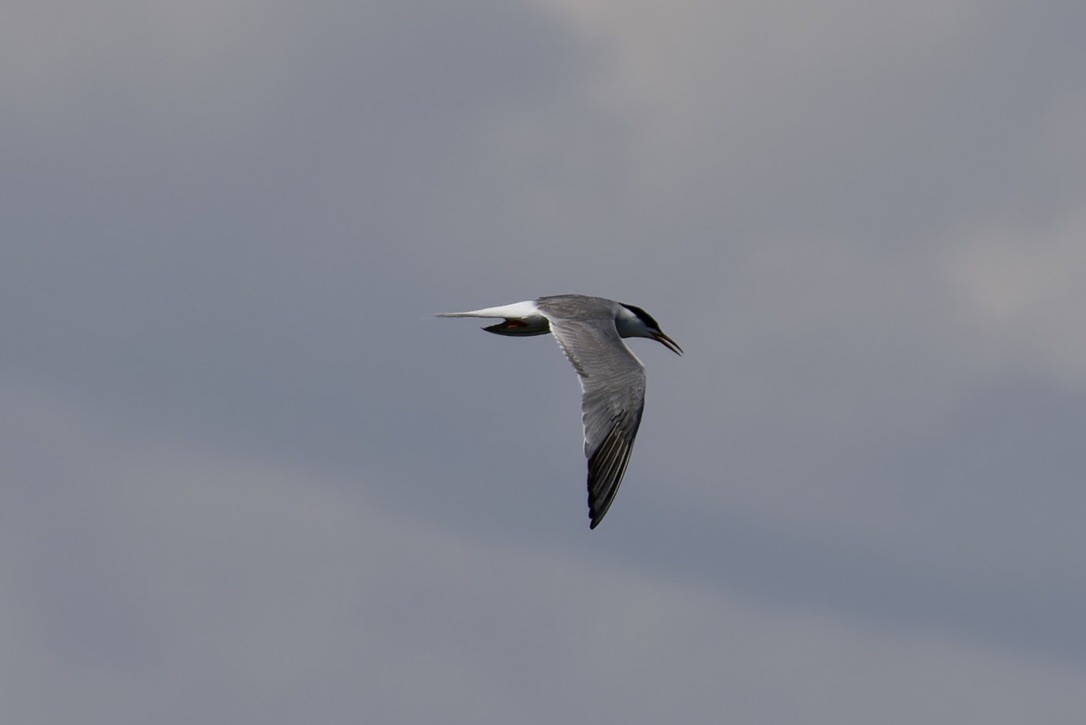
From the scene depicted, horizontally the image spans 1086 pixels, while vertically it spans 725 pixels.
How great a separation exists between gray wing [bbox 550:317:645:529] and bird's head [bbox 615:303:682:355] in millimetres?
4909

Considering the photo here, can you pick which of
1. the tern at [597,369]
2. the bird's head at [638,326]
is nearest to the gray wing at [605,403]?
the tern at [597,369]

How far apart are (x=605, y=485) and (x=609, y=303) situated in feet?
28.2

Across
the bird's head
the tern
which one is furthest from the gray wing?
the bird's head

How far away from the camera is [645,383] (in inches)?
1335

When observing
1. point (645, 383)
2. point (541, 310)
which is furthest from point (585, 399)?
point (541, 310)

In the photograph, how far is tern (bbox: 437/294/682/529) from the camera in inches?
1264

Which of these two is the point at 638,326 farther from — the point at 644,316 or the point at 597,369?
the point at 597,369

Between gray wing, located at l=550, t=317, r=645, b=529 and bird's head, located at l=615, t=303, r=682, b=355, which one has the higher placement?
bird's head, located at l=615, t=303, r=682, b=355

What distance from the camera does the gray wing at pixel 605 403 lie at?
31.9 metres

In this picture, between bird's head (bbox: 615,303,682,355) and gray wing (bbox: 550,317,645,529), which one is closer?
gray wing (bbox: 550,317,645,529)

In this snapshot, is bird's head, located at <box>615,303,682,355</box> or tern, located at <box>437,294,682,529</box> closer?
tern, located at <box>437,294,682,529</box>

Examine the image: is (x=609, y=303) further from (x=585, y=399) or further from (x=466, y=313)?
(x=585, y=399)

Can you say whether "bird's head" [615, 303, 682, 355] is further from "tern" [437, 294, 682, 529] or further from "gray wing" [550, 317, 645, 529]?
"gray wing" [550, 317, 645, 529]

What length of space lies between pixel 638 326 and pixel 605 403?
27.8 ft
